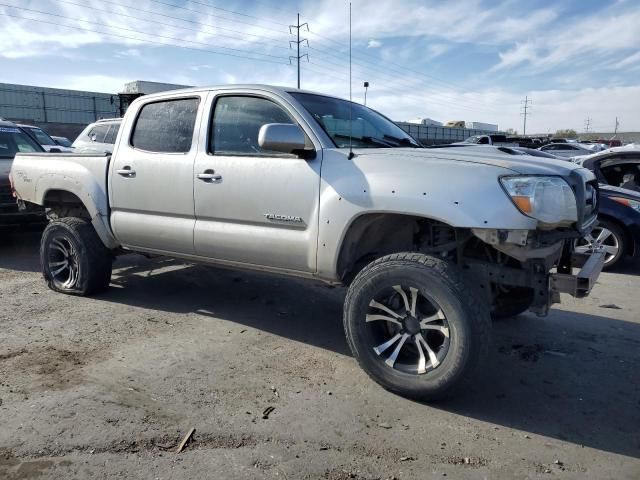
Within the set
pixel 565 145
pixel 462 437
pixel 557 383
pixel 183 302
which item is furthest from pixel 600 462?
pixel 565 145

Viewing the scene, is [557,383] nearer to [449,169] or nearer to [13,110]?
[449,169]

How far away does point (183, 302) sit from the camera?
17.7ft

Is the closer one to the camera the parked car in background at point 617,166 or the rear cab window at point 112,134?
the parked car in background at point 617,166

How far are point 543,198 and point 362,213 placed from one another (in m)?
1.10

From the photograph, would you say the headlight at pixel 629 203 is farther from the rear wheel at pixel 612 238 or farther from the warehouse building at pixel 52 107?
the warehouse building at pixel 52 107

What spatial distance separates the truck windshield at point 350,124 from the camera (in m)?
4.01

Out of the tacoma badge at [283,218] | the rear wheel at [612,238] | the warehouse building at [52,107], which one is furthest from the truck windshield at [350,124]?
the warehouse building at [52,107]

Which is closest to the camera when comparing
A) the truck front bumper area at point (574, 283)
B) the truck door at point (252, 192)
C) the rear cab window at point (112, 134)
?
the truck front bumper area at point (574, 283)

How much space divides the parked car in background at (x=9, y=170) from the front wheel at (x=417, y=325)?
15.2ft

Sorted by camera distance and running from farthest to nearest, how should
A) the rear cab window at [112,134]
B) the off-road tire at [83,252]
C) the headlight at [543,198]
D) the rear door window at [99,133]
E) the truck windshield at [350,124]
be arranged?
the rear door window at [99,133] → the rear cab window at [112,134] → the off-road tire at [83,252] → the truck windshield at [350,124] → the headlight at [543,198]

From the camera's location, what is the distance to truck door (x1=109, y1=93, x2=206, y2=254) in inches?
175

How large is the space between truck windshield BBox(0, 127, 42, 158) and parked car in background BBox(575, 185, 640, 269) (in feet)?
27.6

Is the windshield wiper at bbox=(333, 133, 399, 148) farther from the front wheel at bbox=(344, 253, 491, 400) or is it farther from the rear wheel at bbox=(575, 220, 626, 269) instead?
the rear wheel at bbox=(575, 220, 626, 269)

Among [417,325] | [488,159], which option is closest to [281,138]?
[488,159]
